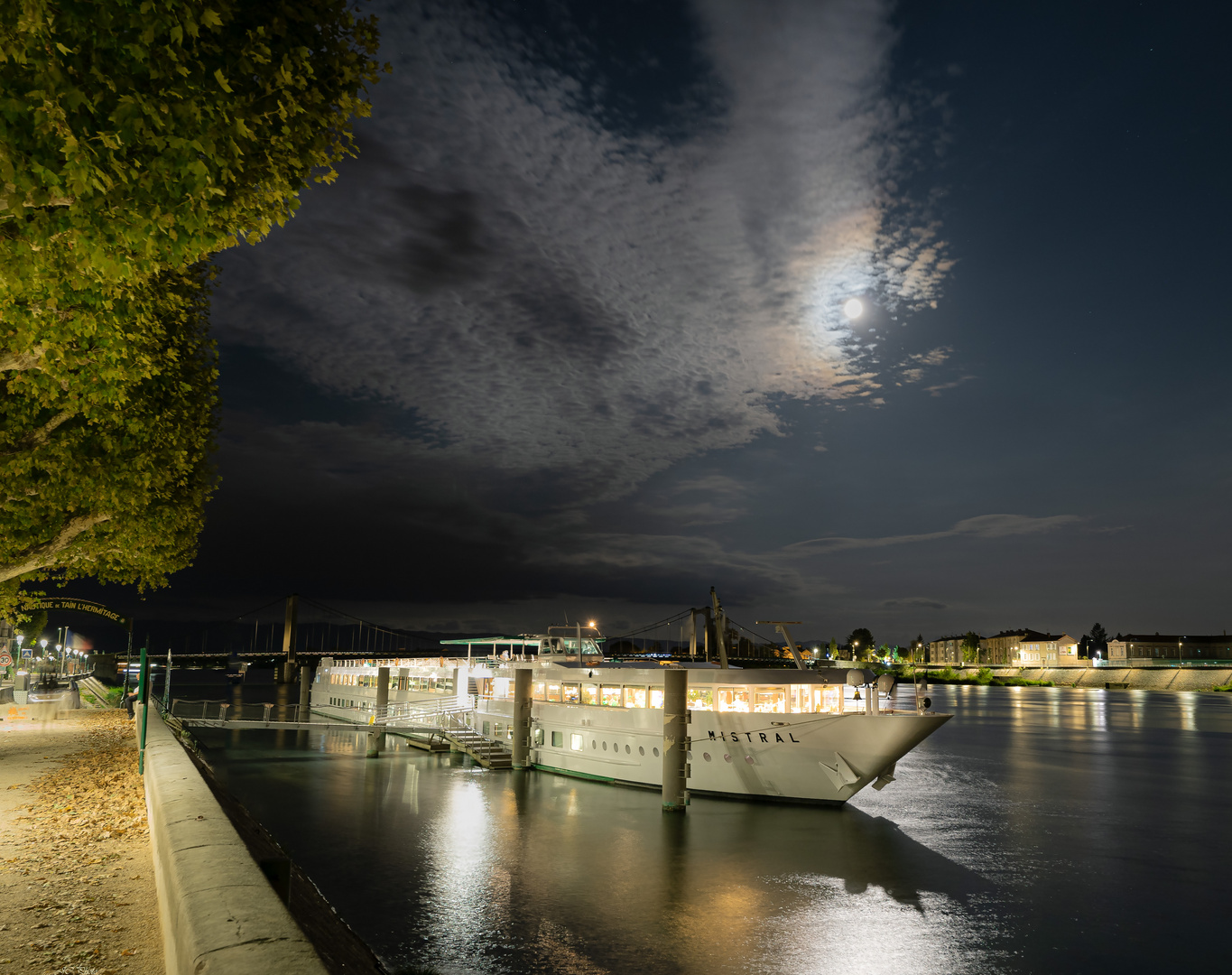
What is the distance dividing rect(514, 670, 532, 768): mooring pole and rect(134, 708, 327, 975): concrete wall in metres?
32.5

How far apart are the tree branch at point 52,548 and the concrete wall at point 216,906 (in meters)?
13.5

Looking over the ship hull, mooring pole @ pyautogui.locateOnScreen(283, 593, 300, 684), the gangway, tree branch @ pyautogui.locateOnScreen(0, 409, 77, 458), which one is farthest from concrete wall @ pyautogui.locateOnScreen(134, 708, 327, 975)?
mooring pole @ pyautogui.locateOnScreen(283, 593, 300, 684)

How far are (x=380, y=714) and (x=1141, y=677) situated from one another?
190618 mm

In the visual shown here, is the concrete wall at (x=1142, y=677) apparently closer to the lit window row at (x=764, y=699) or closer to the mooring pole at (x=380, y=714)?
the lit window row at (x=764, y=699)

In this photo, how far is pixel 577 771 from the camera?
37719mm

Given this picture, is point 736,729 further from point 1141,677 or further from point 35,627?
point 1141,677

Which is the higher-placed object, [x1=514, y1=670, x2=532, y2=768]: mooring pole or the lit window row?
the lit window row

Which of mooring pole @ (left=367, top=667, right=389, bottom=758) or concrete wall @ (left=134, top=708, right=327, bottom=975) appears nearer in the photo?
concrete wall @ (left=134, top=708, right=327, bottom=975)

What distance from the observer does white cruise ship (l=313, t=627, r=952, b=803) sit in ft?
101

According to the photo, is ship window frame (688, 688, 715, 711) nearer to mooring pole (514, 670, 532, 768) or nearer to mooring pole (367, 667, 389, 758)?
mooring pole (514, 670, 532, 768)

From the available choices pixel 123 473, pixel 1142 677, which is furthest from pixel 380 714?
pixel 1142 677

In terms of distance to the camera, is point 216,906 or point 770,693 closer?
point 216,906

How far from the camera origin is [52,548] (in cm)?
1900

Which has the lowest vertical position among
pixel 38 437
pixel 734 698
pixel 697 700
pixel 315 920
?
pixel 315 920
